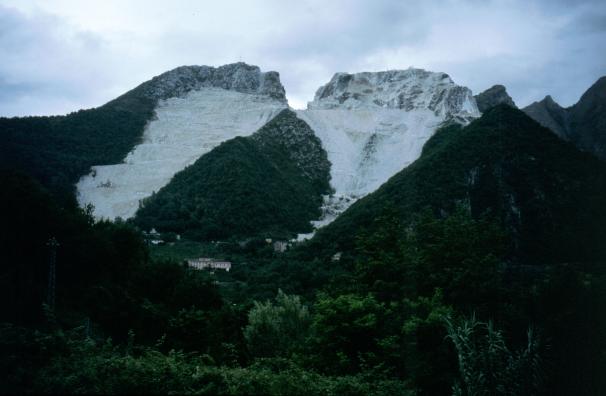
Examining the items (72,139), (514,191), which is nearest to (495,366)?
(514,191)

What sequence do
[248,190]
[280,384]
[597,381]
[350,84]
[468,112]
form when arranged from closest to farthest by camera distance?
[280,384]
[597,381]
[248,190]
[468,112]
[350,84]

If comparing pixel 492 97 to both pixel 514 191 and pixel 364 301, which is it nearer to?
pixel 514 191

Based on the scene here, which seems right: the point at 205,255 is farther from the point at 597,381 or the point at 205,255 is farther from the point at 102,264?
the point at 597,381

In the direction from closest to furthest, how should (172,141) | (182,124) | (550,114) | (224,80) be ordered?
(550,114) < (172,141) < (182,124) < (224,80)

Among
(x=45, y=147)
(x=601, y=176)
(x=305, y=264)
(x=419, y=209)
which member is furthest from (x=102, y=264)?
(x=45, y=147)

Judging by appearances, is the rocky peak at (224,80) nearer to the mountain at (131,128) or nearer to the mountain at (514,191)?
the mountain at (131,128)

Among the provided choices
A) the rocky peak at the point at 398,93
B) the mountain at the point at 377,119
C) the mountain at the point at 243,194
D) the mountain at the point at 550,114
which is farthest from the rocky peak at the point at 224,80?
the mountain at the point at 550,114
